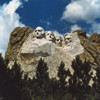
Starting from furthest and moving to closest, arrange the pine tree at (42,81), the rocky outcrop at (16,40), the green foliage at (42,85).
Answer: the rocky outcrop at (16,40) → the pine tree at (42,81) → the green foliage at (42,85)

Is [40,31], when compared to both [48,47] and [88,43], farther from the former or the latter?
[88,43]

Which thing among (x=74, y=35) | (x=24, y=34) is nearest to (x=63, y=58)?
(x=74, y=35)

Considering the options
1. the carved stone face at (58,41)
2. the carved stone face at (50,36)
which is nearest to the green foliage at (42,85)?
the carved stone face at (50,36)

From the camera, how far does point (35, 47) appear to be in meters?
17.4

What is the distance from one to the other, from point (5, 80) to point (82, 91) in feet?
16.0

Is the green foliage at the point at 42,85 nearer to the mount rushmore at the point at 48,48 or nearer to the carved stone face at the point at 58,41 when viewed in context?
the mount rushmore at the point at 48,48

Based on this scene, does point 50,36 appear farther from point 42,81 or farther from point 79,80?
point 79,80

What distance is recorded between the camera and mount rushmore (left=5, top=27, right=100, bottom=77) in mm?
17219

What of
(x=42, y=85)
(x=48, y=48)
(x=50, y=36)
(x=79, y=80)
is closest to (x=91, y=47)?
(x=50, y=36)

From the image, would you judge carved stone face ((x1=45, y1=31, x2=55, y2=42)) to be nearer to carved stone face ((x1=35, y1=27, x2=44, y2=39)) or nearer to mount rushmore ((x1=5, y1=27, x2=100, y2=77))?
mount rushmore ((x1=5, y1=27, x2=100, y2=77))

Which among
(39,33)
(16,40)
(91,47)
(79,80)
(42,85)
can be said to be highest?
(39,33)

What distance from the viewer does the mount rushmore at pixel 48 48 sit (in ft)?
56.5

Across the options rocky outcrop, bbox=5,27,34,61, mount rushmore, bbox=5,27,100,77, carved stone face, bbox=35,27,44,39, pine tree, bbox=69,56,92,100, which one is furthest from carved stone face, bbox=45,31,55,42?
pine tree, bbox=69,56,92,100

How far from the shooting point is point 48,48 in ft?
57.9
